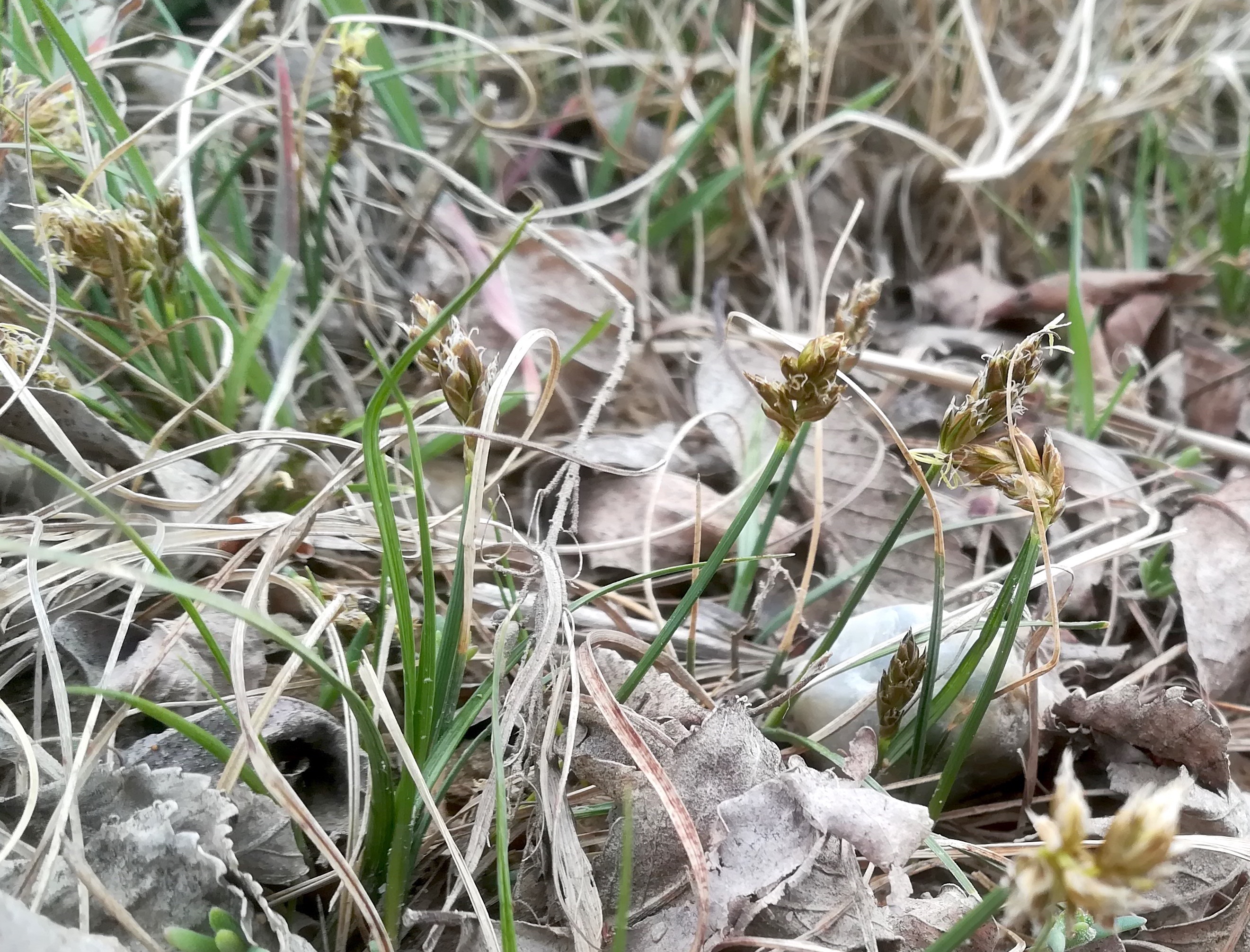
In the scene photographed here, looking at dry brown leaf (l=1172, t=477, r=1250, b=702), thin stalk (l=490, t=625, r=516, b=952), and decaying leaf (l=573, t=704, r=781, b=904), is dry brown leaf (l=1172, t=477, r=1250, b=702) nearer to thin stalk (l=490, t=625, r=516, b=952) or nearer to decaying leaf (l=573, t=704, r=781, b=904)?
decaying leaf (l=573, t=704, r=781, b=904)

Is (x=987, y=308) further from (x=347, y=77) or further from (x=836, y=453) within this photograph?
(x=347, y=77)

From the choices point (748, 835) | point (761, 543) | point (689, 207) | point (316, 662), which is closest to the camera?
point (316, 662)

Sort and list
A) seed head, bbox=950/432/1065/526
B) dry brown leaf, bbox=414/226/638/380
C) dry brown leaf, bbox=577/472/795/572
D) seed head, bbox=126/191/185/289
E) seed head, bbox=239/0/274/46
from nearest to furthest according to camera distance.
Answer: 1. seed head, bbox=950/432/1065/526
2. seed head, bbox=126/191/185/289
3. dry brown leaf, bbox=577/472/795/572
4. seed head, bbox=239/0/274/46
5. dry brown leaf, bbox=414/226/638/380

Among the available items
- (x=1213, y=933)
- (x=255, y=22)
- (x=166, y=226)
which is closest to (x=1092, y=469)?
(x=1213, y=933)

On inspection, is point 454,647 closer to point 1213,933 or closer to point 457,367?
point 457,367

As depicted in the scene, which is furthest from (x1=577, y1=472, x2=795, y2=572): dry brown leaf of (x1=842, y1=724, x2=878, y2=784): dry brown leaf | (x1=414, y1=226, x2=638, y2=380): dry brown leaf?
(x1=842, y1=724, x2=878, y2=784): dry brown leaf

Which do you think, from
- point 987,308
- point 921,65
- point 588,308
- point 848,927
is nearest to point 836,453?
point 588,308
